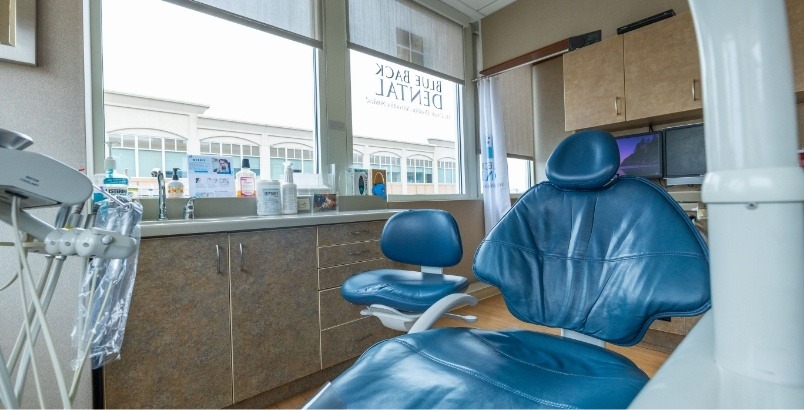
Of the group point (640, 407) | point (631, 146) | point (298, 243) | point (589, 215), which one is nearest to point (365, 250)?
point (298, 243)

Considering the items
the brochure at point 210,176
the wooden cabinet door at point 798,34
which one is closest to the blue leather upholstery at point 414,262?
the brochure at point 210,176

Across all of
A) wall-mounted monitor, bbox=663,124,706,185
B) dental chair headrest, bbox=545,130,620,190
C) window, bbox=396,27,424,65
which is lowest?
dental chair headrest, bbox=545,130,620,190

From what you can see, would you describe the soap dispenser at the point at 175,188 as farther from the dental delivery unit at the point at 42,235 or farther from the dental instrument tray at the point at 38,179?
the dental instrument tray at the point at 38,179

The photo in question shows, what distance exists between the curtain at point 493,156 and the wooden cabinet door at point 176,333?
2699 mm

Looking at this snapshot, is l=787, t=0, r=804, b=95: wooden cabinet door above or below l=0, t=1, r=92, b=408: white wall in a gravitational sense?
above

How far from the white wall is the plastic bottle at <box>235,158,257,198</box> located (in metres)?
0.84

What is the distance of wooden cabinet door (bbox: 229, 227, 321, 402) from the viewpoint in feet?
5.38

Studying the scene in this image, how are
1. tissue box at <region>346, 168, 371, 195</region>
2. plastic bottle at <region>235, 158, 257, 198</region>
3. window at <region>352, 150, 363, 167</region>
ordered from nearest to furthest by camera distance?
plastic bottle at <region>235, 158, 257, 198</region> → tissue box at <region>346, 168, 371, 195</region> → window at <region>352, 150, 363, 167</region>

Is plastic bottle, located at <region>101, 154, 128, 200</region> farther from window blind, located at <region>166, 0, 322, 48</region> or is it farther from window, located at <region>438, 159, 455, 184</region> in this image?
window, located at <region>438, 159, 455, 184</region>

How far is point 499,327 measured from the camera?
2715mm

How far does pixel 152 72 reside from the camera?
2025mm

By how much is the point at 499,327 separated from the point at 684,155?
73.2 inches

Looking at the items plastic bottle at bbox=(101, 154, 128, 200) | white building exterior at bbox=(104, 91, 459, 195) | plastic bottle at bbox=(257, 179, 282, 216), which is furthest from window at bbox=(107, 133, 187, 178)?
plastic bottle at bbox=(257, 179, 282, 216)

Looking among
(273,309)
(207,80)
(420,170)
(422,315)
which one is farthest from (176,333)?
(420,170)
